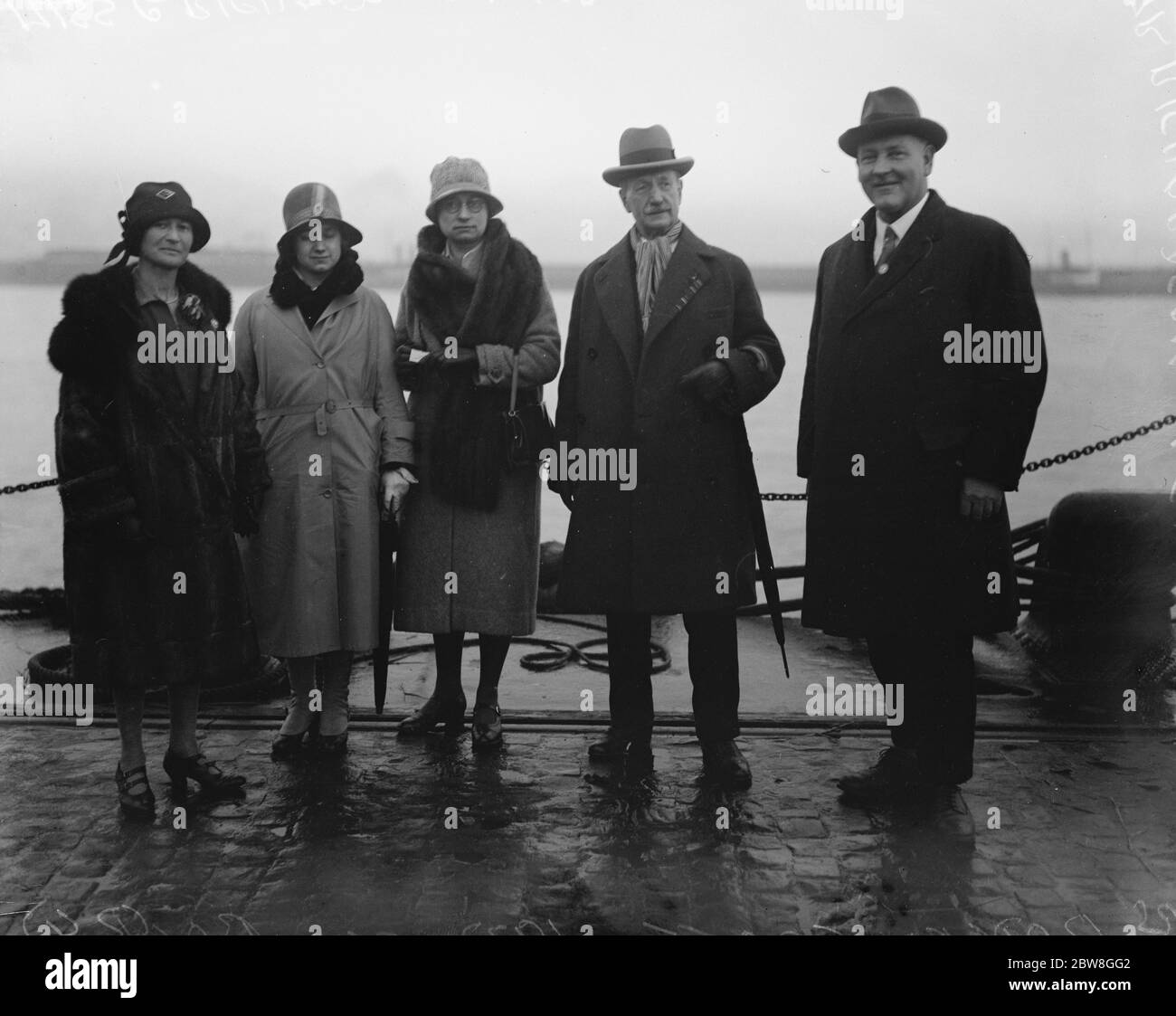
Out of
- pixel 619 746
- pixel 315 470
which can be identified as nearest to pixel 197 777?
pixel 315 470

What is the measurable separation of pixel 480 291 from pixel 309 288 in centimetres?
61

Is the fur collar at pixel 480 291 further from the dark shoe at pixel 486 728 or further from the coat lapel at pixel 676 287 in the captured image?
the dark shoe at pixel 486 728

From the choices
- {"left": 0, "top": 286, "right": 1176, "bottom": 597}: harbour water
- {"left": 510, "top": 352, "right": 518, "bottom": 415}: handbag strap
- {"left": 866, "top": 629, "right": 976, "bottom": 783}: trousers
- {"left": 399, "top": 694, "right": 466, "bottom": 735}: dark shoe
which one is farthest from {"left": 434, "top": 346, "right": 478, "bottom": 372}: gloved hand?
{"left": 866, "top": 629, "right": 976, "bottom": 783}: trousers

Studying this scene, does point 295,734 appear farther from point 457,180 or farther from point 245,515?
point 457,180

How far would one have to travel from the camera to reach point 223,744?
4.47m

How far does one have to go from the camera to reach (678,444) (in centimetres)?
407

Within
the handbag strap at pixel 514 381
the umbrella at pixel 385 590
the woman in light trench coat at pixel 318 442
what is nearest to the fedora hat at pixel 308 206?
the woman in light trench coat at pixel 318 442

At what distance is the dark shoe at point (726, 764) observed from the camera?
4.03 m

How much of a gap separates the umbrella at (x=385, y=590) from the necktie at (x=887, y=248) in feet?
6.20
